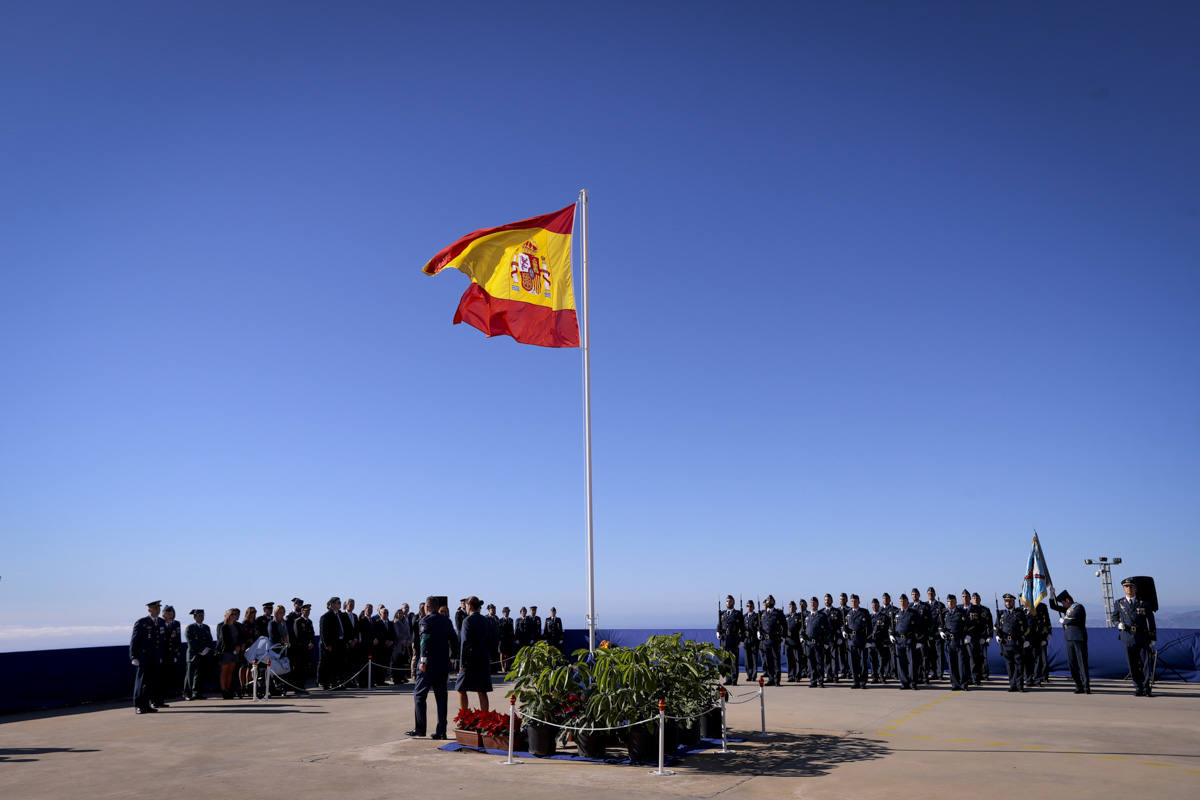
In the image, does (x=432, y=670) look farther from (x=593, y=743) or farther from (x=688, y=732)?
(x=688, y=732)

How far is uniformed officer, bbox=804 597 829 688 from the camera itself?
1962 centimetres

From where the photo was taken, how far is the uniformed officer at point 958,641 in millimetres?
18500

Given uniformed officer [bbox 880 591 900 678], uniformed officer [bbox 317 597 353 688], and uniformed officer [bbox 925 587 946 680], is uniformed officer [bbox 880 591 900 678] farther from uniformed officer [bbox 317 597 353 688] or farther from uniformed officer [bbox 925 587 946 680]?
uniformed officer [bbox 317 597 353 688]

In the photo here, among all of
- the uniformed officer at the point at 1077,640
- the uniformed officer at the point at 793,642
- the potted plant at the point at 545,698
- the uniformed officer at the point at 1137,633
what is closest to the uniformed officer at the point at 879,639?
the uniformed officer at the point at 793,642

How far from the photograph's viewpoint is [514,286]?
1309 centimetres

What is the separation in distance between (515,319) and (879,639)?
41.4 feet

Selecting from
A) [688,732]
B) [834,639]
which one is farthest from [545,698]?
[834,639]

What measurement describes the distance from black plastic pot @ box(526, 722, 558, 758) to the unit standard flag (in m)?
20.3

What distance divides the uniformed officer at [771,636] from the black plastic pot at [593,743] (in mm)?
10563

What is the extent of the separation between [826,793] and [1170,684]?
15225 millimetres

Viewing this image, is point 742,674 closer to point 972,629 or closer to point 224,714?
point 972,629

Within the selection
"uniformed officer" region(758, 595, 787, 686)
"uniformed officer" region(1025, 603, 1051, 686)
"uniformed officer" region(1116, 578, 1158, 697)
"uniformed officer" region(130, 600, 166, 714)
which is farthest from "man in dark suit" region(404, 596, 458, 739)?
"uniformed officer" region(1116, 578, 1158, 697)

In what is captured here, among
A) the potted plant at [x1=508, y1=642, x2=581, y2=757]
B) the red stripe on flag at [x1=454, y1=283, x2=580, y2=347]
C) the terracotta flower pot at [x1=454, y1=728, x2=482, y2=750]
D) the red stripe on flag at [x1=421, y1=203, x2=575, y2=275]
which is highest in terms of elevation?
the red stripe on flag at [x1=421, y1=203, x2=575, y2=275]

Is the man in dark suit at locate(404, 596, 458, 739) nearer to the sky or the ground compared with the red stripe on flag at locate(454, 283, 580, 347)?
nearer to the ground
